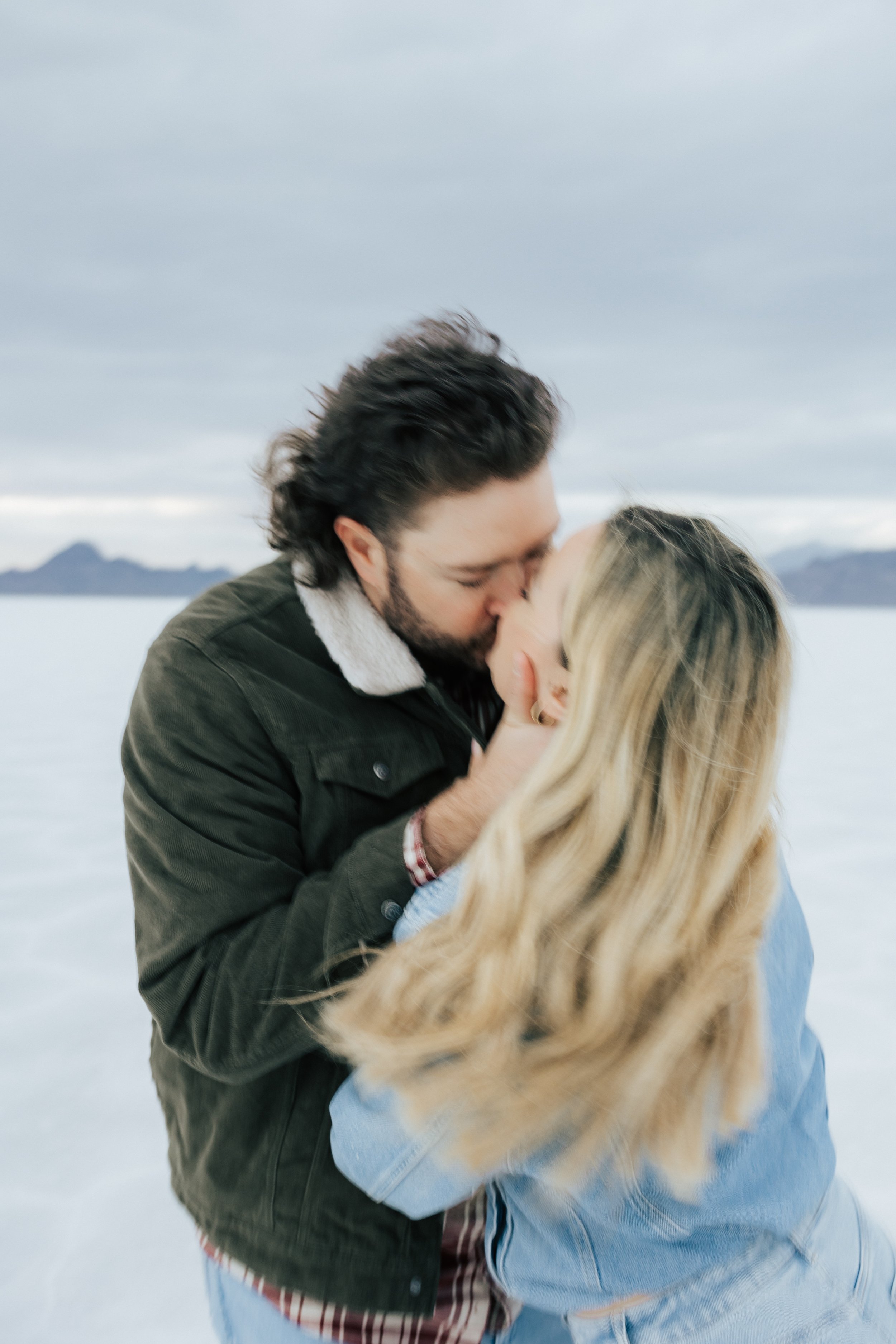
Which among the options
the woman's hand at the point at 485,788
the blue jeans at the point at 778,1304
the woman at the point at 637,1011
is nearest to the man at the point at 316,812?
the woman's hand at the point at 485,788

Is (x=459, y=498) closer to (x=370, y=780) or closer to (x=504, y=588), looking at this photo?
(x=504, y=588)

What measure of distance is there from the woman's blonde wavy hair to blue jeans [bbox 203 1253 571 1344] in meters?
0.52

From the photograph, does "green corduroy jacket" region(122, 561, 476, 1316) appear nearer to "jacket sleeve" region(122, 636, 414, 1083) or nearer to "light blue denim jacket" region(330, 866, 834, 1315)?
"jacket sleeve" region(122, 636, 414, 1083)

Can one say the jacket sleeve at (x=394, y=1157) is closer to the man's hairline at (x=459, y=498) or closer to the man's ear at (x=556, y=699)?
the man's ear at (x=556, y=699)

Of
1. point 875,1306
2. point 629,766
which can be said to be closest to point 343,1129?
point 629,766

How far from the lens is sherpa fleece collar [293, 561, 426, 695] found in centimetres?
140

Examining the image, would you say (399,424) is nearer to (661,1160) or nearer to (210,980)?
(210,980)

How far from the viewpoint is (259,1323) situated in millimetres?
1347

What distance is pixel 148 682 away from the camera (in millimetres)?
1325

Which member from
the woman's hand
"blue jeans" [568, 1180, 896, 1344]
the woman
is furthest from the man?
"blue jeans" [568, 1180, 896, 1344]

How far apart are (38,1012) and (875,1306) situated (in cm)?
307

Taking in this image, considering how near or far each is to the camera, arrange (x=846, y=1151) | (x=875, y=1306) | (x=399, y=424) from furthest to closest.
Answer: (x=846, y=1151)
(x=399, y=424)
(x=875, y=1306)

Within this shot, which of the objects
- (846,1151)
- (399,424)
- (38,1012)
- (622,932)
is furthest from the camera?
(38,1012)

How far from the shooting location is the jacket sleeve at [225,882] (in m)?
1.16
